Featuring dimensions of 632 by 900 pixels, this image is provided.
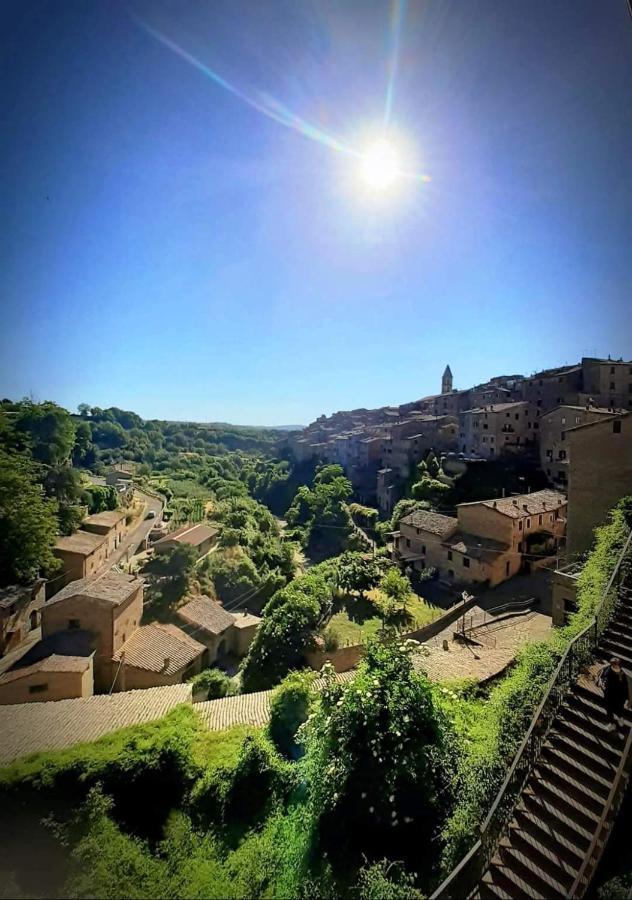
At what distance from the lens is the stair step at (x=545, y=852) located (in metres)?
4.07

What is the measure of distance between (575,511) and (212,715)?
13.9 m

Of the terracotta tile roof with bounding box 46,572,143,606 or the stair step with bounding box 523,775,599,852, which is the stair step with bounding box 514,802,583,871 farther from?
the terracotta tile roof with bounding box 46,572,143,606

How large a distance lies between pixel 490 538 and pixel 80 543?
21.5 metres

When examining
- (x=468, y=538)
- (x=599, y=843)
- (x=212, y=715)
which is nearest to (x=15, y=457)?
(x=212, y=715)

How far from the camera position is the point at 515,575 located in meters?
20.5

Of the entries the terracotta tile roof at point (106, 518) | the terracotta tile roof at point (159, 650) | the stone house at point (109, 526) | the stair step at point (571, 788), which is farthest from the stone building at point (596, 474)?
the terracotta tile roof at point (106, 518)

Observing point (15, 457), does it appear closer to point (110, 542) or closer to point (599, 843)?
point (110, 542)

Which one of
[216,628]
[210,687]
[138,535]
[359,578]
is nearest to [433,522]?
[359,578]

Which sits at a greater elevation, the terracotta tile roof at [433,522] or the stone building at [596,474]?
the stone building at [596,474]

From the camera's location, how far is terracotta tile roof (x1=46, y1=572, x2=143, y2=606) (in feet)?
42.3

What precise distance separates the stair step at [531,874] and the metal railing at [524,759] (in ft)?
0.44

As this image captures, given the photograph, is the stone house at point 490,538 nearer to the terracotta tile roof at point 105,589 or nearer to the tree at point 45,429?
the terracotta tile roof at point 105,589

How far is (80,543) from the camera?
17500 mm

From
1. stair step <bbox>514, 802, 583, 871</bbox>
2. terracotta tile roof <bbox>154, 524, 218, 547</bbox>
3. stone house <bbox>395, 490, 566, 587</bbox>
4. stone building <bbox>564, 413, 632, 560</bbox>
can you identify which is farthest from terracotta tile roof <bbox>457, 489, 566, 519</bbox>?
terracotta tile roof <bbox>154, 524, 218, 547</bbox>
